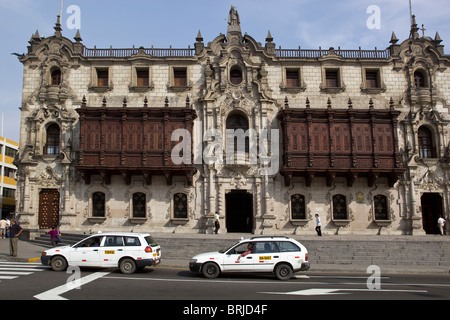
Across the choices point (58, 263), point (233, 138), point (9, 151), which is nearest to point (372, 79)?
point (233, 138)

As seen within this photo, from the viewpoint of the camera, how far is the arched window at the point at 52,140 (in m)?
28.6

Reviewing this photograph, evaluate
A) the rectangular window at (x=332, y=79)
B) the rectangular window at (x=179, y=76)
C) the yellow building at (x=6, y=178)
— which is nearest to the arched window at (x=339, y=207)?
the rectangular window at (x=332, y=79)

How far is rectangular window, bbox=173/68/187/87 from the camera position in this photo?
1171 inches

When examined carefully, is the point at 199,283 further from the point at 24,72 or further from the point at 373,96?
the point at 24,72

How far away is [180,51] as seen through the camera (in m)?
29.7

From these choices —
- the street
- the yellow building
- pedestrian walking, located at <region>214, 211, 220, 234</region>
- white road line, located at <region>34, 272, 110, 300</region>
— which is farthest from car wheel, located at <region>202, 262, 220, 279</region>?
the yellow building

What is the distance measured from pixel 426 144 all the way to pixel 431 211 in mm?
5437

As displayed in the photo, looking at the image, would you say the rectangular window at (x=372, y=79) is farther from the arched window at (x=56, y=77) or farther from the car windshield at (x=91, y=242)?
the arched window at (x=56, y=77)

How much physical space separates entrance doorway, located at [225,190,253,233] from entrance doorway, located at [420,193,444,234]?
13.9 metres

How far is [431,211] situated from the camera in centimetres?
2861

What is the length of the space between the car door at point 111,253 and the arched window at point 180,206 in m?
12.6

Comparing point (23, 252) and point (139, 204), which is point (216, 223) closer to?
point (139, 204)
